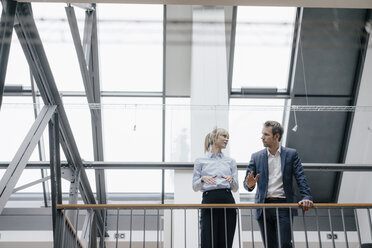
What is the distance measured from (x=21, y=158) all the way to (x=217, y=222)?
7.00ft

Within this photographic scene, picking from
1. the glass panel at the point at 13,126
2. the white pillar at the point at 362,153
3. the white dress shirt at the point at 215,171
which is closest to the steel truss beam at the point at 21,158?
the white dress shirt at the point at 215,171

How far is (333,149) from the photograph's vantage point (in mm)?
9281

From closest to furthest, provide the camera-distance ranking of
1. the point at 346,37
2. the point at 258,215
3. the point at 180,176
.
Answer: the point at 258,215
the point at 180,176
the point at 346,37

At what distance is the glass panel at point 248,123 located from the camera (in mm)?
9195

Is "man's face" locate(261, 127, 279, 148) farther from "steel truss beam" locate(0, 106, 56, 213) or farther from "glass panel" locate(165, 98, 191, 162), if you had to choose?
"glass panel" locate(165, 98, 191, 162)

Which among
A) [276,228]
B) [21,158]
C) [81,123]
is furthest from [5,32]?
[81,123]

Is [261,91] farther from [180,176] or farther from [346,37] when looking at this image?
[180,176]

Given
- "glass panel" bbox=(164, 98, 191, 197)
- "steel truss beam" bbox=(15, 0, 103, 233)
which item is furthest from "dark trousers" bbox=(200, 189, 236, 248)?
"glass panel" bbox=(164, 98, 191, 197)

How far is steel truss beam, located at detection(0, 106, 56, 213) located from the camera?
166 inches

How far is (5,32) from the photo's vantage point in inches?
155

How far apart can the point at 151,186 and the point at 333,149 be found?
3995 millimetres

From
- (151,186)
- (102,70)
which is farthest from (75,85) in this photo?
(151,186)

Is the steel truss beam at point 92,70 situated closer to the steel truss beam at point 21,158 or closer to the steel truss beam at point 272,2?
the steel truss beam at point 21,158

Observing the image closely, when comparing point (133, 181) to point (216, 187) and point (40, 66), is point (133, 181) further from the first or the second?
point (216, 187)
